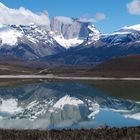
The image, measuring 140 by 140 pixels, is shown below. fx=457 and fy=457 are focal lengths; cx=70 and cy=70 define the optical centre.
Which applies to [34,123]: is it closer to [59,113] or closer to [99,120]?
[99,120]

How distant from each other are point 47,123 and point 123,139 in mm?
20961

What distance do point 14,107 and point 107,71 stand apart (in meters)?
123

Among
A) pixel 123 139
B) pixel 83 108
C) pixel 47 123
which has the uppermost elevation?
pixel 83 108

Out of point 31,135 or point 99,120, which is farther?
point 99,120

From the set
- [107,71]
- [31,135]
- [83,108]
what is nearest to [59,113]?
[83,108]

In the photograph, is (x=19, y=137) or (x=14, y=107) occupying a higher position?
(x=14, y=107)

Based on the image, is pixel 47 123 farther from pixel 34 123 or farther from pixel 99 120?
pixel 99 120

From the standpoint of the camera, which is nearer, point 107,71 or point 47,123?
point 47,123

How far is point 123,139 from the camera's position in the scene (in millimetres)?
20547

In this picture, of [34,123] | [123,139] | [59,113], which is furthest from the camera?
[59,113]

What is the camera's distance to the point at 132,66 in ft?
604

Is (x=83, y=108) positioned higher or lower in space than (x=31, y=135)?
higher

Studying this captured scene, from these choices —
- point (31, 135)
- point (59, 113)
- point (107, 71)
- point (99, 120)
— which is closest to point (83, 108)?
point (59, 113)

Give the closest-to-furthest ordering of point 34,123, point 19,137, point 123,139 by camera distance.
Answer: point 123,139
point 19,137
point 34,123
